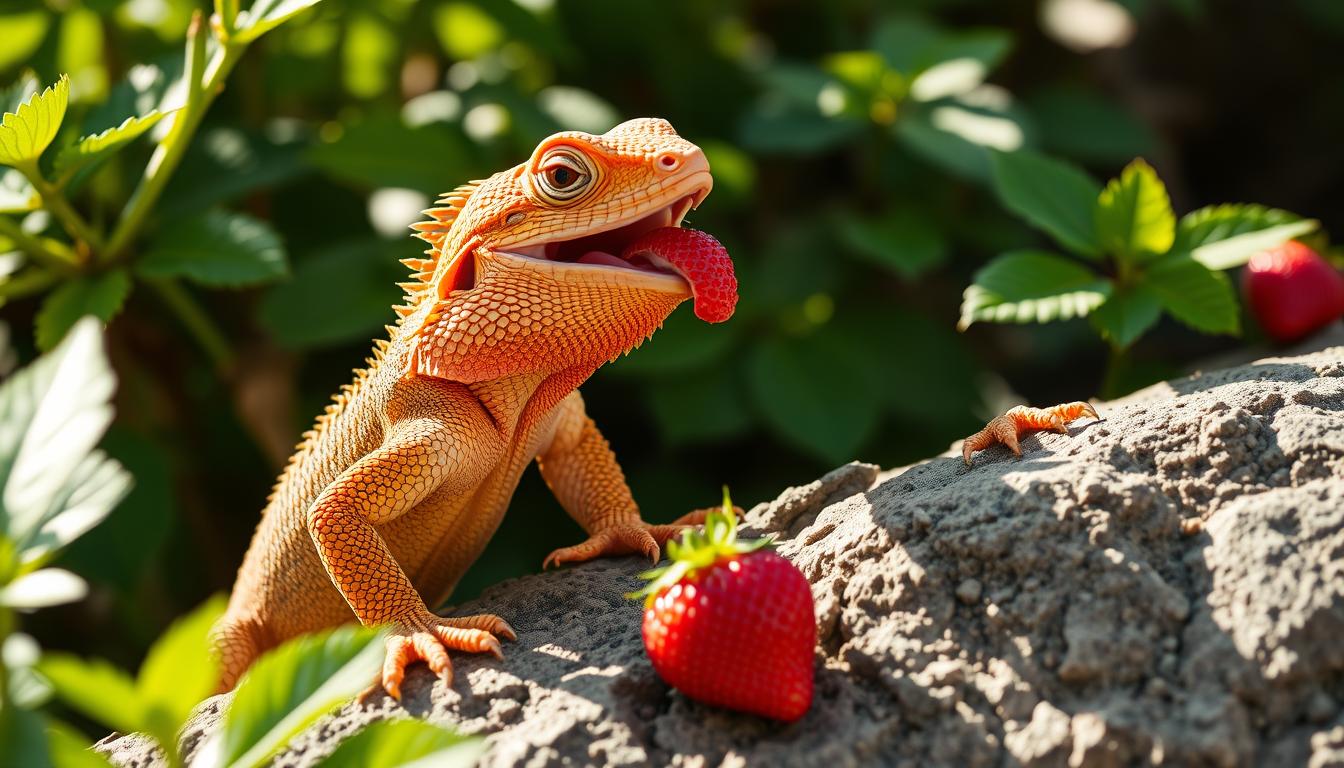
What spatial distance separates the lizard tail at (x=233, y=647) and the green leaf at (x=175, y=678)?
118 cm

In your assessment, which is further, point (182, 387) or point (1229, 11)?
point (1229, 11)

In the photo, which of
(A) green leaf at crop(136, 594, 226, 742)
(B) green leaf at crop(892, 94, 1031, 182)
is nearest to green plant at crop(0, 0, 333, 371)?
(A) green leaf at crop(136, 594, 226, 742)

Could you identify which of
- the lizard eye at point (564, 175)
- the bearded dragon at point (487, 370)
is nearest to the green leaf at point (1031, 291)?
the bearded dragon at point (487, 370)

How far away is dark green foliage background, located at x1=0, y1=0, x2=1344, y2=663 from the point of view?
159 inches

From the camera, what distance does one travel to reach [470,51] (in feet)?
17.2

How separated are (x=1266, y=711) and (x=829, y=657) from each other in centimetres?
68

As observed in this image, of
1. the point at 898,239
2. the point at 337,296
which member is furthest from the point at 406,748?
the point at 898,239

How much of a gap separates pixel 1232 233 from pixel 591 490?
1725mm

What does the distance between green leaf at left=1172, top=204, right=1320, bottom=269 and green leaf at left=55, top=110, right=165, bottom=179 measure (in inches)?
98.5

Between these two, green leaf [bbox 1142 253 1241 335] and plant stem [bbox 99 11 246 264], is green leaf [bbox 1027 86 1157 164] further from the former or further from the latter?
plant stem [bbox 99 11 246 264]

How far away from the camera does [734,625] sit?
192 cm

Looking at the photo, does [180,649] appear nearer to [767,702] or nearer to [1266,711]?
[767,702]

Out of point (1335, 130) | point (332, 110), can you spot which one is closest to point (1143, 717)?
point (332, 110)

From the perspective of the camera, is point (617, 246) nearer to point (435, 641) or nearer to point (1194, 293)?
point (435, 641)
